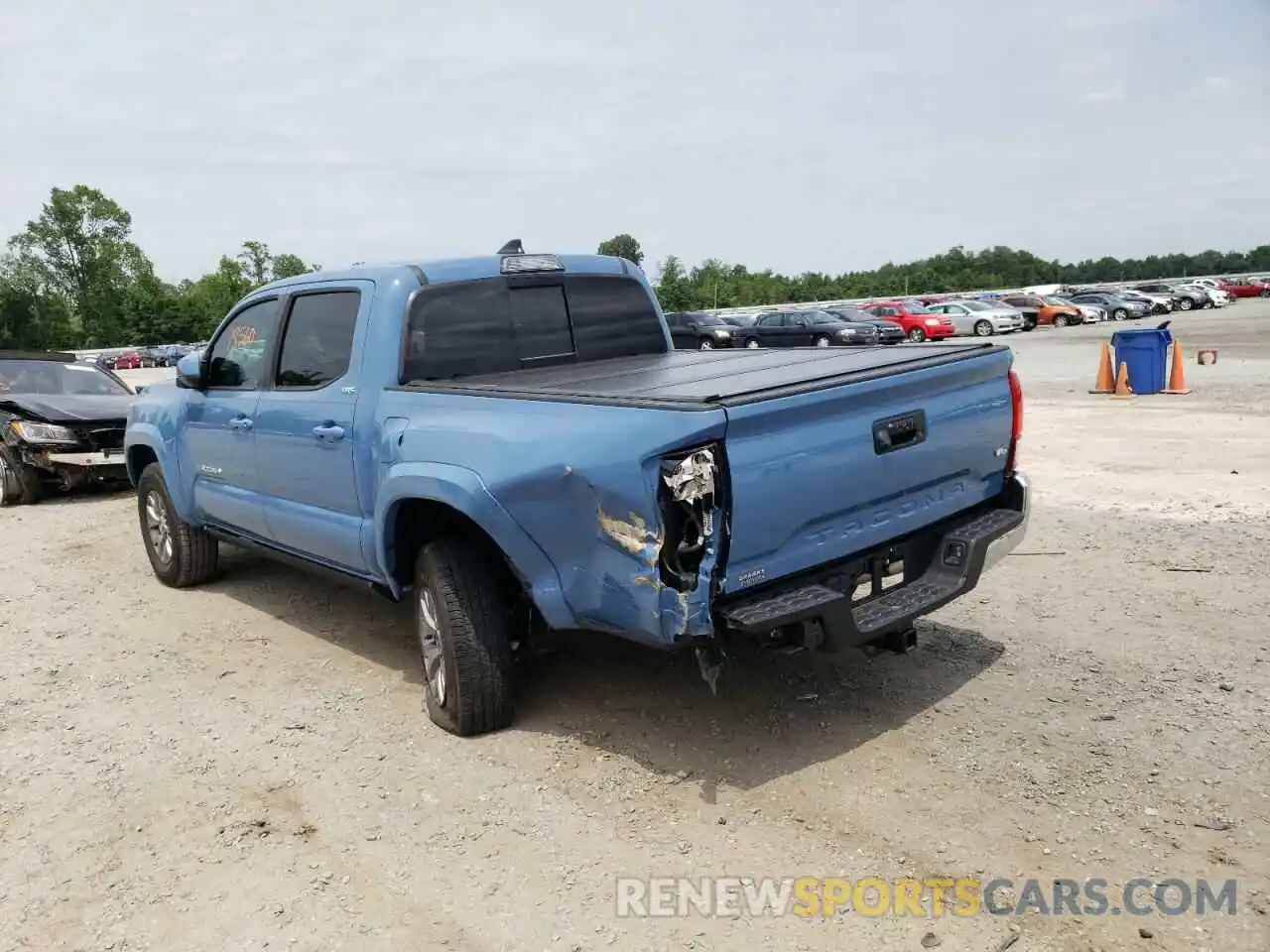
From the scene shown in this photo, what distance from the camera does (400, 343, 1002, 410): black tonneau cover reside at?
348cm

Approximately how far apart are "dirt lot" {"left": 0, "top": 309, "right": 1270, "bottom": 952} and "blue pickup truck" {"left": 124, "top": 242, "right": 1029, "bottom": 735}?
0.49 metres

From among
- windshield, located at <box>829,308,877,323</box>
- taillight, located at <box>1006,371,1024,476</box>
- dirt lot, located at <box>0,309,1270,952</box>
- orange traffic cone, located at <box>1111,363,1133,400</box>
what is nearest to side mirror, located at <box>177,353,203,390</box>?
dirt lot, located at <box>0,309,1270,952</box>

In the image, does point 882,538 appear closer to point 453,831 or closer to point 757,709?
point 757,709

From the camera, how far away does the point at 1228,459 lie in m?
9.52

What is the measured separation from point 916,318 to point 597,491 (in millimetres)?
37118

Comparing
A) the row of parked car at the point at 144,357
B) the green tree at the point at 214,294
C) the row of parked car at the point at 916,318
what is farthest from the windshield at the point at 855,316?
the green tree at the point at 214,294

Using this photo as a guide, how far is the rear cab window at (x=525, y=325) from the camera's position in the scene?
15.4 ft

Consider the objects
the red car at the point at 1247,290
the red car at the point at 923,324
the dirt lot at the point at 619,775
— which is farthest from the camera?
the red car at the point at 1247,290

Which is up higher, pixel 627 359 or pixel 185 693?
pixel 627 359

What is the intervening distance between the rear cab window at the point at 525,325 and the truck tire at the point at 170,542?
2849 mm

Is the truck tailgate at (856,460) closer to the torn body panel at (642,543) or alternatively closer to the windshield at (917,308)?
the torn body panel at (642,543)

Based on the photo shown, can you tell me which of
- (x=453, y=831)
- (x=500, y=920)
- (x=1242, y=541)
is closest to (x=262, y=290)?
(x=453, y=831)

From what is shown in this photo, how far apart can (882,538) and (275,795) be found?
257 cm

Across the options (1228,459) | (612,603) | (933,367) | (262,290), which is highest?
(262,290)
